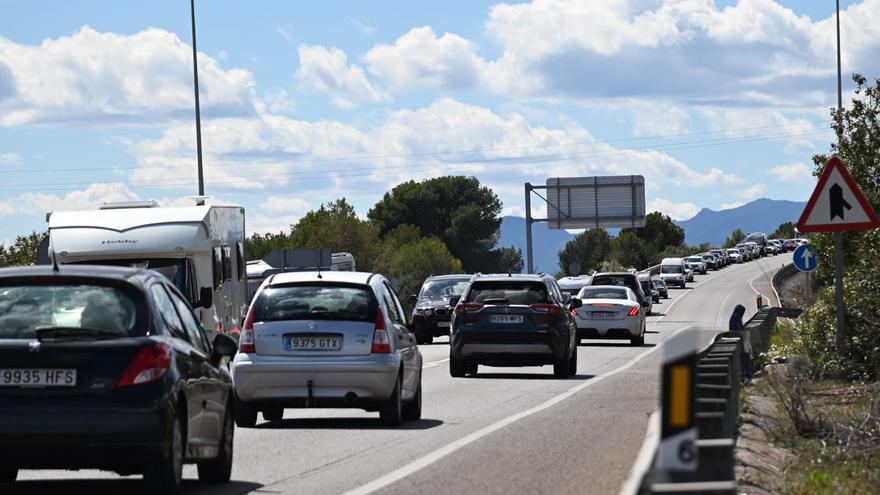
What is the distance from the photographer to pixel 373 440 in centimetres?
1602

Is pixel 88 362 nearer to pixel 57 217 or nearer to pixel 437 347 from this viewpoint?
pixel 57 217

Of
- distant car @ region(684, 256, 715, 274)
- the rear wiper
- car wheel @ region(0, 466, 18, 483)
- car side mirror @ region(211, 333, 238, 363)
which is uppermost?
the rear wiper

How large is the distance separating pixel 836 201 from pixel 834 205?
0.05 m

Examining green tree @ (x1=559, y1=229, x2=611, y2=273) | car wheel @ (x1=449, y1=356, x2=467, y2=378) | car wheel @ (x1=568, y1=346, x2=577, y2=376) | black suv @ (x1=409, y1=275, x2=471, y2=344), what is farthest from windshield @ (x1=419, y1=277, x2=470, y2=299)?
green tree @ (x1=559, y1=229, x2=611, y2=273)

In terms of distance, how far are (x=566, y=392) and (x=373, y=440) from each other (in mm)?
7624

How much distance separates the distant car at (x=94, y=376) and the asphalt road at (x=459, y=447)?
49 cm

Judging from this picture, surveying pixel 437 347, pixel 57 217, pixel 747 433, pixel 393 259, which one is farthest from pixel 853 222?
pixel 393 259

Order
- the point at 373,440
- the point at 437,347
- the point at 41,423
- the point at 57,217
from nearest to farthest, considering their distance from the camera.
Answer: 1. the point at 41,423
2. the point at 373,440
3. the point at 57,217
4. the point at 437,347

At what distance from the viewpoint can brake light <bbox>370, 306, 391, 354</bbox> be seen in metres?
17.5

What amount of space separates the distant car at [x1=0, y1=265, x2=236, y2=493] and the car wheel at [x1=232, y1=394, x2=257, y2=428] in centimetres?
620

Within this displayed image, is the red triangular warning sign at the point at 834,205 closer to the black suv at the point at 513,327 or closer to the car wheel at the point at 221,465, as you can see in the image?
the car wheel at the point at 221,465

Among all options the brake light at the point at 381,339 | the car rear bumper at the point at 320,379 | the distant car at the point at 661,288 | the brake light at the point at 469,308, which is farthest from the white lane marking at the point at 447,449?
the distant car at the point at 661,288

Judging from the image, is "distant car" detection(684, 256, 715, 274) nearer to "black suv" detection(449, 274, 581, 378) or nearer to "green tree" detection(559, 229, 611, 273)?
"green tree" detection(559, 229, 611, 273)

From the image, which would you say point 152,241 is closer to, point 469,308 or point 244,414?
point 469,308
